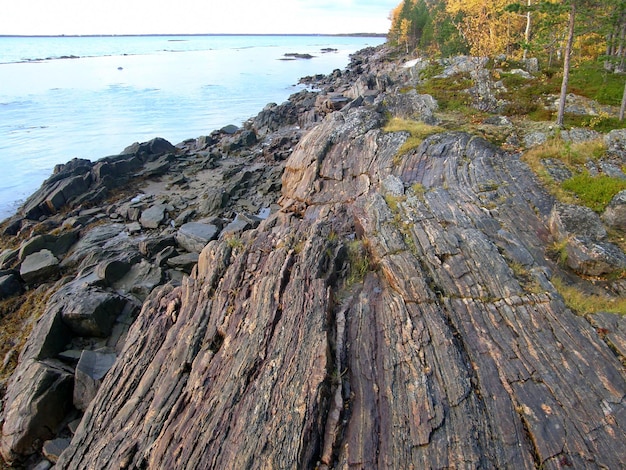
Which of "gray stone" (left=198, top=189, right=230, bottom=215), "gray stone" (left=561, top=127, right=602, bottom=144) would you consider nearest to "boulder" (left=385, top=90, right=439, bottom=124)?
"gray stone" (left=561, top=127, right=602, bottom=144)

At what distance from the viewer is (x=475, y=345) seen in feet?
33.1

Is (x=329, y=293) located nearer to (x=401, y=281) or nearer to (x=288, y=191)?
(x=401, y=281)

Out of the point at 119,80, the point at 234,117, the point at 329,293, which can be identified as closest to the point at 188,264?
the point at 329,293

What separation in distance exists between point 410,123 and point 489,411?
2068cm

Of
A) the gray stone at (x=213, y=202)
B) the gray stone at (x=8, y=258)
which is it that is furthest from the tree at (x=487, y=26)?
the gray stone at (x=8, y=258)

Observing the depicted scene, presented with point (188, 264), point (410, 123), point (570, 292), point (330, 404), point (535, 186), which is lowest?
point (188, 264)

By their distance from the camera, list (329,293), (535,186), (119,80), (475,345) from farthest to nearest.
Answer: (119,80), (535,186), (329,293), (475,345)

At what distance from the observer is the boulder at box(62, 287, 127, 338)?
54.3 feet

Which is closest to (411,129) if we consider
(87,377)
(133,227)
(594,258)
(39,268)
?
(594,258)

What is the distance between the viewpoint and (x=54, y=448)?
12398 mm

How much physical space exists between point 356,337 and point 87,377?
1044 cm

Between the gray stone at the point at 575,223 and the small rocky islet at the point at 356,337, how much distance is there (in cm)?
8

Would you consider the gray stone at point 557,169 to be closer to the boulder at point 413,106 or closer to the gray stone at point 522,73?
the boulder at point 413,106

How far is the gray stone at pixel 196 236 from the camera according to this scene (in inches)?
914
